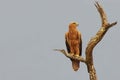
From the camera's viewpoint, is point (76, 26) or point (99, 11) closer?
point (99, 11)

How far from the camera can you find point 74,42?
19.0 m

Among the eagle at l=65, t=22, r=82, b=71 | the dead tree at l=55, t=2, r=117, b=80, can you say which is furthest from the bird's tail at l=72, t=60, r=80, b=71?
the dead tree at l=55, t=2, r=117, b=80

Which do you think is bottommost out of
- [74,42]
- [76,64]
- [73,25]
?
[76,64]

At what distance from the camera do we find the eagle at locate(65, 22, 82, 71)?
59.9ft

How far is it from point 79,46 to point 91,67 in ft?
6.00

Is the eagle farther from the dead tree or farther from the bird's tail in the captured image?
the dead tree

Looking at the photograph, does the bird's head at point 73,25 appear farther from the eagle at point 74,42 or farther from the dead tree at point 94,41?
the dead tree at point 94,41

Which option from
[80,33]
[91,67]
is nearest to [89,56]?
[91,67]

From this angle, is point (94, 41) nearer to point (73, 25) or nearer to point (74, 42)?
point (73, 25)

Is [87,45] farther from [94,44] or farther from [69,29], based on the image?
[69,29]

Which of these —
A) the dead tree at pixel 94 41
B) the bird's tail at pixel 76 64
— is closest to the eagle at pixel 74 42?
the bird's tail at pixel 76 64

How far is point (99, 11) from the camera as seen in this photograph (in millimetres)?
16984

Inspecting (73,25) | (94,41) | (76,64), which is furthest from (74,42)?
(94,41)

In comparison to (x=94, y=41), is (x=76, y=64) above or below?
below
